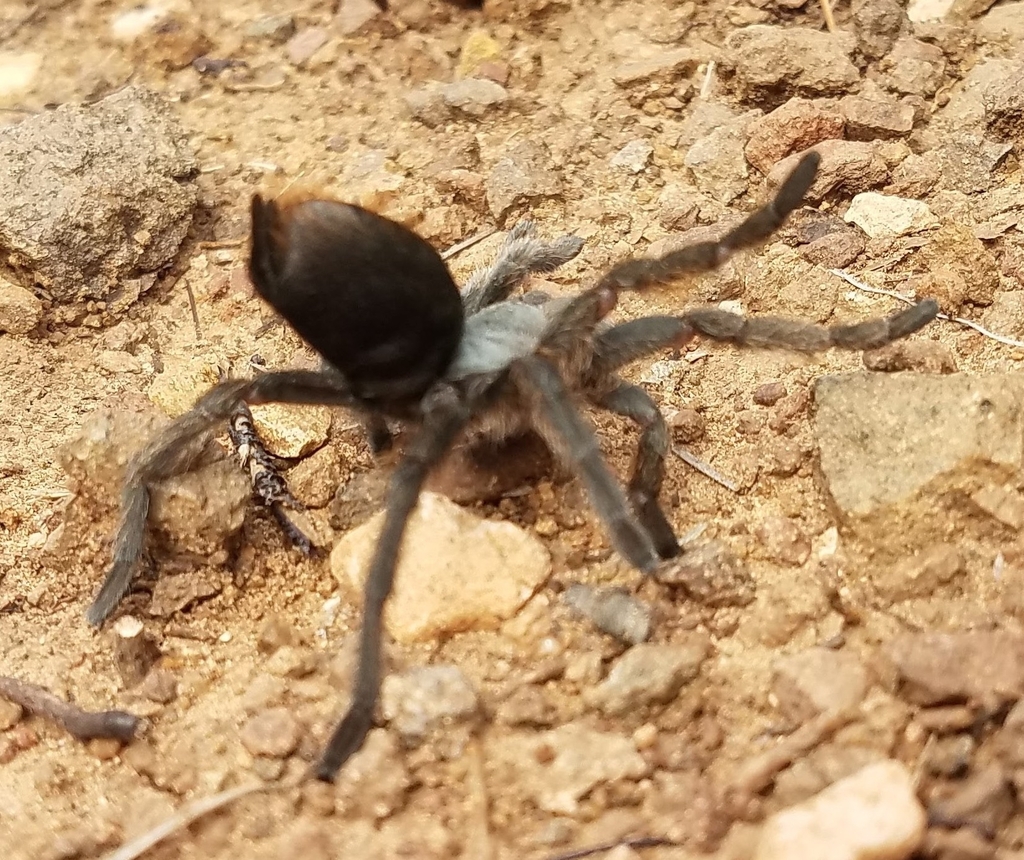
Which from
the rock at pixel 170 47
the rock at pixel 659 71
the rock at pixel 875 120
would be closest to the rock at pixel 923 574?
the rock at pixel 875 120

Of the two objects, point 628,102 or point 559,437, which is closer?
point 559,437

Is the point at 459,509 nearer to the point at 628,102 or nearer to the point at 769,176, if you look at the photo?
the point at 769,176

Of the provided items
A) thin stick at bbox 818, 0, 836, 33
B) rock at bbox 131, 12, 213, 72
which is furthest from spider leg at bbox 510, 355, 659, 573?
rock at bbox 131, 12, 213, 72

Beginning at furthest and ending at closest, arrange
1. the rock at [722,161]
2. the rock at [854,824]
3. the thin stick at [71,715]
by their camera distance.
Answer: the rock at [722,161] < the thin stick at [71,715] < the rock at [854,824]

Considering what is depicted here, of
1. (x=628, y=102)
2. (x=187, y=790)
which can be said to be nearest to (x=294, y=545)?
(x=187, y=790)

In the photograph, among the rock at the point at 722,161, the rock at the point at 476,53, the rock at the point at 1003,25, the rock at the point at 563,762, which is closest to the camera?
the rock at the point at 563,762

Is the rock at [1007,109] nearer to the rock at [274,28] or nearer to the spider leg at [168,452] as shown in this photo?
the spider leg at [168,452]

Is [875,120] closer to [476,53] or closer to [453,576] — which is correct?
[476,53]
